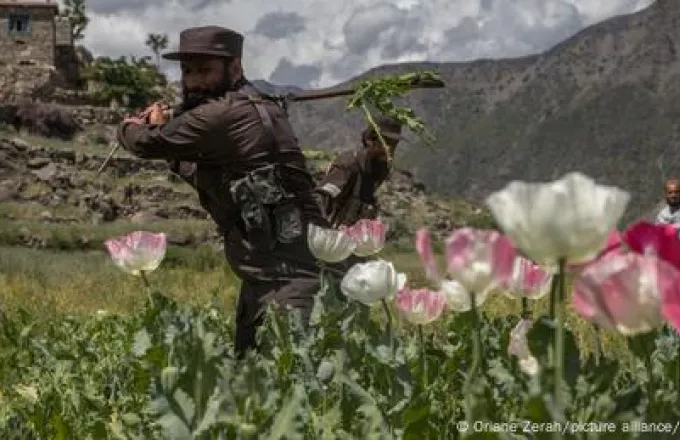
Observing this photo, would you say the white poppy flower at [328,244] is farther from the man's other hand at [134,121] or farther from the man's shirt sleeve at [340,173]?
the man's shirt sleeve at [340,173]

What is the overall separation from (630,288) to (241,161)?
131 inches

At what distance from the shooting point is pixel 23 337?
5078 mm

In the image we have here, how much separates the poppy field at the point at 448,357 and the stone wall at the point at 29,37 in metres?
45.1

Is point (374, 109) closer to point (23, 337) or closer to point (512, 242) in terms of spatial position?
point (23, 337)

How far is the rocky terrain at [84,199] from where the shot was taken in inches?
1017

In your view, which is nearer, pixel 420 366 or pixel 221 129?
pixel 420 366

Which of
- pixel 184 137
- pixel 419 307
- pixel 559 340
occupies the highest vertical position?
pixel 184 137

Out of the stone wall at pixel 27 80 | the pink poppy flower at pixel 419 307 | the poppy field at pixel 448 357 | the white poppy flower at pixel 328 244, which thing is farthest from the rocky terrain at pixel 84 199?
the pink poppy flower at pixel 419 307

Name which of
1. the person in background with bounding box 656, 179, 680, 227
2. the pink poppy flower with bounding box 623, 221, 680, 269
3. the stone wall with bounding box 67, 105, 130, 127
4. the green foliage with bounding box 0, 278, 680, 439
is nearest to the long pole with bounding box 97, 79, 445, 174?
the green foliage with bounding box 0, 278, 680, 439

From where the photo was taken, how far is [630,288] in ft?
4.39

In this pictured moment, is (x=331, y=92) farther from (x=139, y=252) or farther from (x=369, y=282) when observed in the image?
(x=369, y=282)

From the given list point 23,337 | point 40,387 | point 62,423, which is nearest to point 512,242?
point 62,423

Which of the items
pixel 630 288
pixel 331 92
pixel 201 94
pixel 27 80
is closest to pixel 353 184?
pixel 331 92

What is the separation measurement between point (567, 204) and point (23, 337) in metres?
4.21
